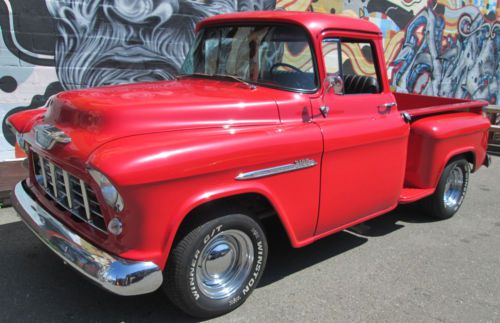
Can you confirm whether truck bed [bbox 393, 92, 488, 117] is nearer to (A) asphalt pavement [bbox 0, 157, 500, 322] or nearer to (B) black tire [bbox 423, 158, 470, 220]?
(B) black tire [bbox 423, 158, 470, 220]

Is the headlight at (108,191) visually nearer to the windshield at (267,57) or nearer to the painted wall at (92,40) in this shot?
the windshield at (267,57)

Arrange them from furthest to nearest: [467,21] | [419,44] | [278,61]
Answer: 1. [467,21]
2. [419,44]
3. [278,61]

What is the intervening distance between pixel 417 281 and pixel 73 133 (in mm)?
2620

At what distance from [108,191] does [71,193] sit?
51 centimetres

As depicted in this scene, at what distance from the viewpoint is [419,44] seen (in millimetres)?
9758

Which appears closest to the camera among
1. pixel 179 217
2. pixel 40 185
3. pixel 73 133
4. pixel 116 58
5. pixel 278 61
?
pixel 179 217

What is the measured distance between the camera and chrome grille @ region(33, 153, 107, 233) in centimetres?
242

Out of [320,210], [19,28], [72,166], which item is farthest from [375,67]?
[19,28]

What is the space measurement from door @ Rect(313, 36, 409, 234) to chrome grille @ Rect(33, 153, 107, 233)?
1.48 metres

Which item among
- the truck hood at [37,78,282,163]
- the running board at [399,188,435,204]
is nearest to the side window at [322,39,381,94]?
the truck hood at [37,78,282,163]

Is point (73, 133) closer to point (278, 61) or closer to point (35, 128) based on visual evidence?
point (35, 128)

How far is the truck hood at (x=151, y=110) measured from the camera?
2484 millimetres

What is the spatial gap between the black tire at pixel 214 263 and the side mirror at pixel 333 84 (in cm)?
112

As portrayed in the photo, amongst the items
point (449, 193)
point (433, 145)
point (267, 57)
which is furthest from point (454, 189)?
point (267, 57)
